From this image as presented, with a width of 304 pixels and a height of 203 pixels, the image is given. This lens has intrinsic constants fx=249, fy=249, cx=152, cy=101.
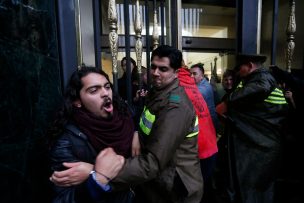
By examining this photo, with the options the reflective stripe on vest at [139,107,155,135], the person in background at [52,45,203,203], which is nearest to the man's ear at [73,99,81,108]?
the person in background at [52,45,203,203]

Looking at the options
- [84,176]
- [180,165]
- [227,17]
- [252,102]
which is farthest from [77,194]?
[227,17]

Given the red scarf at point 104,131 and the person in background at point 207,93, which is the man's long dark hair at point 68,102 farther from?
the person in background at point 207,93

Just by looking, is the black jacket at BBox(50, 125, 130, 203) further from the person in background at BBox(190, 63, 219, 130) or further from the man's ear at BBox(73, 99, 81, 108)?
the person in background at BBox(190, 63, 219, 130)

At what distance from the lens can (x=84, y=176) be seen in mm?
1055

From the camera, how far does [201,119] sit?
2.07 meters

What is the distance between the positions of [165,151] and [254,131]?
138 centimetres

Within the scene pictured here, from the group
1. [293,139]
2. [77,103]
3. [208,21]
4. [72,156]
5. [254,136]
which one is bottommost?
[293,139]

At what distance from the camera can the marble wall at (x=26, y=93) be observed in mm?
1076

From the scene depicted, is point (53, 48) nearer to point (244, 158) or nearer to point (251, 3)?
point (251, 3)

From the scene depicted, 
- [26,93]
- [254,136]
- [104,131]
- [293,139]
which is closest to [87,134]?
[104,131]

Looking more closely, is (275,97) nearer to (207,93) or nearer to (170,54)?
(207,93)

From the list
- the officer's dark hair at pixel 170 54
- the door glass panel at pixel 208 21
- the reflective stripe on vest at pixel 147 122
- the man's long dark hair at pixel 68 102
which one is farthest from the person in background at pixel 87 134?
the door glass panel at pixel 208 21

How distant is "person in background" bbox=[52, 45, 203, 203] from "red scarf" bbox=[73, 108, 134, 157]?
0.24 ft

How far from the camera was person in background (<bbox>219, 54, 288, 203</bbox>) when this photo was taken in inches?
88.7
